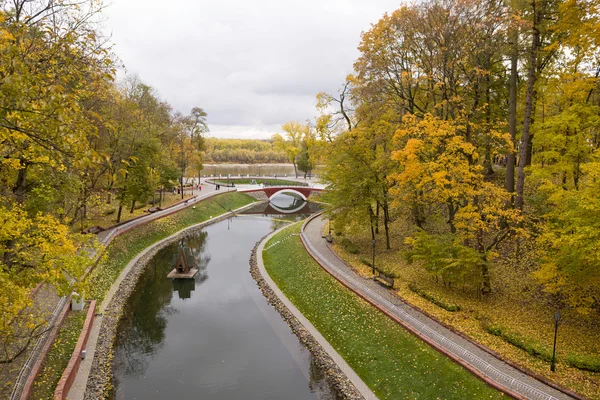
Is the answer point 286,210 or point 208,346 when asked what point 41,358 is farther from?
point 286,210

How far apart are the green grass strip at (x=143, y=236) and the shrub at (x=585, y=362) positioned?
1797 centimetres

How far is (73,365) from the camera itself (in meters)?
15.4

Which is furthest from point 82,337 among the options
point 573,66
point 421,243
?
point 573,66

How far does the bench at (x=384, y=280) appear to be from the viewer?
74.2 ft

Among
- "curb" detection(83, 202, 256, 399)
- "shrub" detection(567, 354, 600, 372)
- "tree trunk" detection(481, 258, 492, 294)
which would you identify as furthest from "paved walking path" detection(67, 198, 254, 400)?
"tree trunk" detection(481, 258, 492, 294)

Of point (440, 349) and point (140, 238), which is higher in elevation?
point (140, 238)

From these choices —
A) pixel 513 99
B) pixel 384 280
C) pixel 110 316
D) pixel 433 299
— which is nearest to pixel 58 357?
pixel 110 316

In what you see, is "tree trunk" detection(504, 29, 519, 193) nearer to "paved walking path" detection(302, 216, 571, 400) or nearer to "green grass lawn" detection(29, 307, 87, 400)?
"paved walking path" detection(302, 216, 571, 400)

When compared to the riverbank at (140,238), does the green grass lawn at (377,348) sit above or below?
below

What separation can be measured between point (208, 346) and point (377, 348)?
9.07m

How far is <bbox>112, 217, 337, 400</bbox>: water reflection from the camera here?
16.4 metres

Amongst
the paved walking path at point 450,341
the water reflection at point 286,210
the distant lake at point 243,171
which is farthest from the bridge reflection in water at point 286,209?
the distant lake at point 243,171

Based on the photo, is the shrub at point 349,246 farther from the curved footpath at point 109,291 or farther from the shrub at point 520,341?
the curved footpath at point 109,291

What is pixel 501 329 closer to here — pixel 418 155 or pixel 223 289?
pixel 418 155
